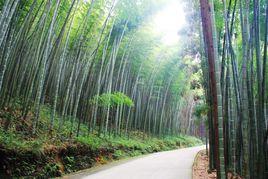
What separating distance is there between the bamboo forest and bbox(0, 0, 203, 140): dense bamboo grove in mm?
53

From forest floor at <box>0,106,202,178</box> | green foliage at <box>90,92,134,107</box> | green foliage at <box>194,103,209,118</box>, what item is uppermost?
green foliage at <box>90,92,134,107</box>

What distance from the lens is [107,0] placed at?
1080cm

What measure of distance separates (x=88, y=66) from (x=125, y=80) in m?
3.52

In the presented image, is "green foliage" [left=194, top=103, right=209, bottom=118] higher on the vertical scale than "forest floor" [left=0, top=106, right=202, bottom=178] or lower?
higher

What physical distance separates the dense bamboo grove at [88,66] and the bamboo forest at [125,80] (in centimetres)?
5

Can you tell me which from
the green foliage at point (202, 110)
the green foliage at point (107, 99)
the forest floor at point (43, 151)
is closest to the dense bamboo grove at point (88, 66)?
the green foliage at point (107, 99)

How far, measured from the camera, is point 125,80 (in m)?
14.6

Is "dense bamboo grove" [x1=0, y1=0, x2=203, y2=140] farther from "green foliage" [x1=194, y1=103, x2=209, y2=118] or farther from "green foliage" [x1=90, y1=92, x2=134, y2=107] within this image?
"green foliage" [x1=194, y1=103, x2=209, y2=118]

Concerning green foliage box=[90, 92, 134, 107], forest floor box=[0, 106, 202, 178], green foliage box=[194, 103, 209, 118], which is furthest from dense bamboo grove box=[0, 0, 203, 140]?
green foliage box=[194, 103, 209, 118]

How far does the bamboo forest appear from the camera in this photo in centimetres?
512

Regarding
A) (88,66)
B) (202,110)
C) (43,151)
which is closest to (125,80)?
(88,66)

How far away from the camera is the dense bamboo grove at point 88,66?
7.82m

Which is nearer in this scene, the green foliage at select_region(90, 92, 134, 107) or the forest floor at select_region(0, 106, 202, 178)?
the forest floor at select_region(0, 106, 202, 178)

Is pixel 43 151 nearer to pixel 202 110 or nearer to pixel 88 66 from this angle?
pixel 202 110
